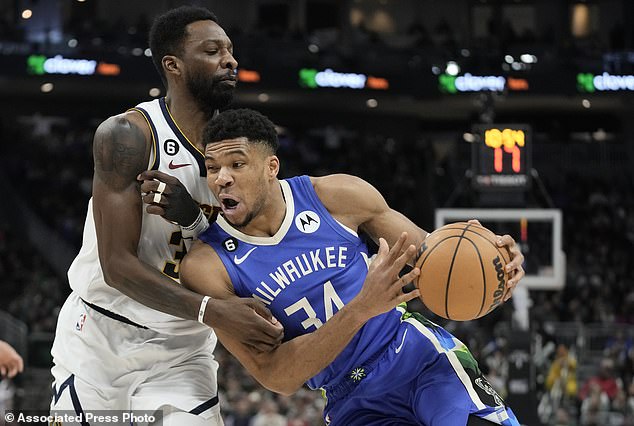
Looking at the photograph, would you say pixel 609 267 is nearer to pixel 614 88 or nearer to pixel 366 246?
pixel 614 88

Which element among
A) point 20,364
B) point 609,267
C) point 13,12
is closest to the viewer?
point 20,364

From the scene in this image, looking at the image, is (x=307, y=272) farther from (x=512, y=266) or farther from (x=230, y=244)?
(x=512, y=266)

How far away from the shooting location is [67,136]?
21.9 metres

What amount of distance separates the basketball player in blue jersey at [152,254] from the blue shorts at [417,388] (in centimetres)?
56

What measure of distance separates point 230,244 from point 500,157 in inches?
333

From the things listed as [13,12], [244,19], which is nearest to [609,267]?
[244,19]

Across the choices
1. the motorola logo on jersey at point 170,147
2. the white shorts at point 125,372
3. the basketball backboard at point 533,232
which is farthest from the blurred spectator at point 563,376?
the motorola logo on jersey at point 170,147

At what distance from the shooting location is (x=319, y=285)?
12.9 ft

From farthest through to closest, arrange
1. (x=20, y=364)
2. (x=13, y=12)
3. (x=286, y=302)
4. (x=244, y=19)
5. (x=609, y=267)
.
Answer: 1. (x=244, y=19)
2. (x=13, y=12)
3. (x=609, y=267)
4. (x=20, y=364)
5. (x=286, y=302)

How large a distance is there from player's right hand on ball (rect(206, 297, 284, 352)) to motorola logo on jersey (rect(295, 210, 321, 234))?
0.41 metres

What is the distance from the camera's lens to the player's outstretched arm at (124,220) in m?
3.85

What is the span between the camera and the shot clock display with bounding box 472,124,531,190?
474 inches

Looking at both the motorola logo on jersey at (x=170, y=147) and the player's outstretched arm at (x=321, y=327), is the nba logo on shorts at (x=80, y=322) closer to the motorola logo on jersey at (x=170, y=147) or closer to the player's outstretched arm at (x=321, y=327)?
the player's outstretched arm at (x=321, y=327)

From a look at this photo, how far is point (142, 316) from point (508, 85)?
18.5 m
